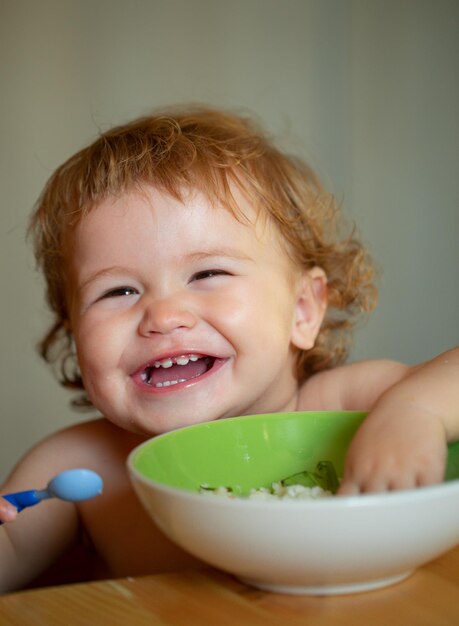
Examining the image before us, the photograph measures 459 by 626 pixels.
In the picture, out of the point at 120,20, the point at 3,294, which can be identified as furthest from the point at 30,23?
the point at 3,294

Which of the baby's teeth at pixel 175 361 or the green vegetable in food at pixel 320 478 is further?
the baby's teeth at pixel 175 361

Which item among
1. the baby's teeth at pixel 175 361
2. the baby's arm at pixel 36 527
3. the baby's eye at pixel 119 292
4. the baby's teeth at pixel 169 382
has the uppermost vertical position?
the baby's eye at pixel 119 292

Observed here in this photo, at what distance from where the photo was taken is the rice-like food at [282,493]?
0.70 metres

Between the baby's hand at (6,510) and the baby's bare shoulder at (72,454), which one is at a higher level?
the baby's hand at (6,510)

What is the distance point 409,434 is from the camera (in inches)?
25.4

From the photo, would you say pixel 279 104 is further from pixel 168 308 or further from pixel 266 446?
pixel 266 446

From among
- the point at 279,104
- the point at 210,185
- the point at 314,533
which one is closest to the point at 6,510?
the point at 314,533

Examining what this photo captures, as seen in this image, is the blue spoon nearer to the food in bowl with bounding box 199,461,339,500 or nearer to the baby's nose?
the food in bowl with bounding box 199,461,339,500

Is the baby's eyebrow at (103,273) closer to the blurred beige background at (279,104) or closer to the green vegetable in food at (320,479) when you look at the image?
the green vegetable in food at (320,479)

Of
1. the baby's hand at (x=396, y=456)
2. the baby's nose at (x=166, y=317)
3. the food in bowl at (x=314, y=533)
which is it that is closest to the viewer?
the food in bowl at (x=314, y=533)

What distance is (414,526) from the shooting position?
51 cm

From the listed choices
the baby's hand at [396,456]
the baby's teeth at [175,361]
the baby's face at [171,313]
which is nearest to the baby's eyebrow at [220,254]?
the baby's face at [171,313]

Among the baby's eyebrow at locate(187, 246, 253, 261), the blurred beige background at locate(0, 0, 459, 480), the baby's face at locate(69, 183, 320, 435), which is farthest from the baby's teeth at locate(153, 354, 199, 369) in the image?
the blurred beige background at locate(0, 0, 459, 480)

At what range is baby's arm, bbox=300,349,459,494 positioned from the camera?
604mm
